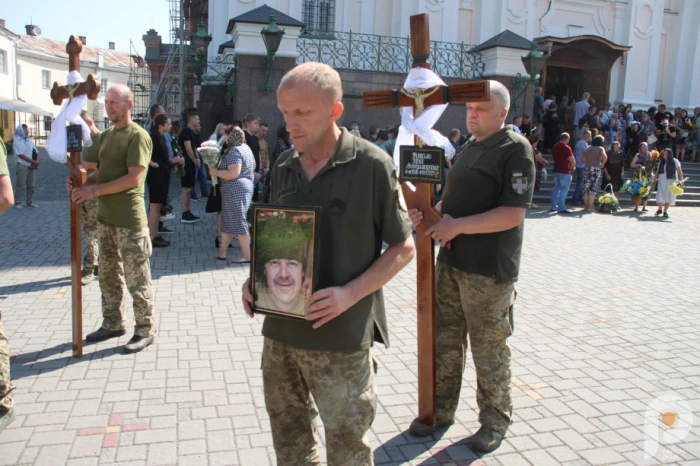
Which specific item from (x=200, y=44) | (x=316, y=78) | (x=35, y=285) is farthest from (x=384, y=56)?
(x=316, y=78)

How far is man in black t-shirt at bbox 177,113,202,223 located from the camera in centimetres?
1047

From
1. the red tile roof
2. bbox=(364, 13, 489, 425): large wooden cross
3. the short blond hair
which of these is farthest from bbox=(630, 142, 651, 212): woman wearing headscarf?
the red tile roof

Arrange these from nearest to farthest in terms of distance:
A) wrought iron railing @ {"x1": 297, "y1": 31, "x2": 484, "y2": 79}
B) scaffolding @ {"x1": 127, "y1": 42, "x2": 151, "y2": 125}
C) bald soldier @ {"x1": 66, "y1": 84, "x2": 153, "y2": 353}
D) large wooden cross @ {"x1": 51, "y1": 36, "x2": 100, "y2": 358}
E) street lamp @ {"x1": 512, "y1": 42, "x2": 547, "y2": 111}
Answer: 1. large wooden cross @ {"x1": 51, "y1": 36, "x2": 100, "y2": 358}
2. bald soldier @ {"x1": 66, "y1": 84, "x2": 153, "y2": 353}
3. street lamp @ {"x1": 512, "y1": 42, "x2": 547, "y2": 111}
4. wrought iron railing @ {"x1": 297, "y1": 31, "x2": 484, "y2": 79}
5. scaffolding @ {"x1": 127, "y1": 42, "x2": 151, "y2": 125}

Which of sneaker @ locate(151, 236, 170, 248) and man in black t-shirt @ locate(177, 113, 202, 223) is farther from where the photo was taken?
man in black t-shirt @ locate(177, 113, 202, 223)

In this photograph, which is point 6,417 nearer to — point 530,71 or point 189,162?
point 189,162

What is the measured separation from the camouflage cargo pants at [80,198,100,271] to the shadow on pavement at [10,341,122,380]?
2205mm

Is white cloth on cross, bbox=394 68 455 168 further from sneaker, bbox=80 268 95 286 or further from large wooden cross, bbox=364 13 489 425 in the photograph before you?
sneaker, bbox=80 268 95 286

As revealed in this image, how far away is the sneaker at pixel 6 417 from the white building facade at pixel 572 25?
1562 centimetres

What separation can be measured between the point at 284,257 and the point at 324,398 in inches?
23.5

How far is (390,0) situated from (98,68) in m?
40.6

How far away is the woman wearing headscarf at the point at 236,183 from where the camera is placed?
24.1 feet

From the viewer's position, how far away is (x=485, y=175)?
3342 millimetres

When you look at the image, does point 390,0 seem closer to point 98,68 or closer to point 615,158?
point 615,158

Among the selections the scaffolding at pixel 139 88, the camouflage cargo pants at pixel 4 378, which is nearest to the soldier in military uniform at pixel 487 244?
the camouflage cargo pants at pixel 4 378
